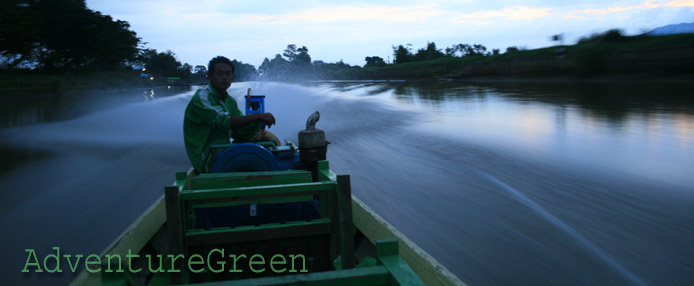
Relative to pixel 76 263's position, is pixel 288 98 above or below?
above

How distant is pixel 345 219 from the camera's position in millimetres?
2654

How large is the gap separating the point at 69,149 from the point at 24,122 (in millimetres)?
7877

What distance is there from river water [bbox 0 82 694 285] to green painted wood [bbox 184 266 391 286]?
1.71 metres

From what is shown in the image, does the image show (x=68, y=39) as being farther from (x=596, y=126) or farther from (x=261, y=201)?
(x=261, y=201)

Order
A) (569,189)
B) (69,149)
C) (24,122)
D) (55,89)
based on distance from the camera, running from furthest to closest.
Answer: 1. (55,89)
2. (24,122)
3. (69,149)
4. (569,189)

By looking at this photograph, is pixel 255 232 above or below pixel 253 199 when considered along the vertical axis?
below

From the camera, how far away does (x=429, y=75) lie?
45.5 meters

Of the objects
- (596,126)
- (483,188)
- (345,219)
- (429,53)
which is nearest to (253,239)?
(345,219)

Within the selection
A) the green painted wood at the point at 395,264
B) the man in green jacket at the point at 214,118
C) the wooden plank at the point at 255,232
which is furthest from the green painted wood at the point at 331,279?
the man in green jacket at the point at 214,118

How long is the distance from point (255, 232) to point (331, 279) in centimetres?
105

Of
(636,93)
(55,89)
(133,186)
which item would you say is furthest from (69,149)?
(55,89)

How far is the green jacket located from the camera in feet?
12.7

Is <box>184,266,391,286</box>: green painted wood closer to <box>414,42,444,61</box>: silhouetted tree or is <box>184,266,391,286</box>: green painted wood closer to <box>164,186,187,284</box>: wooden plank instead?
<box>164,186,187,284</box>: wooden plank

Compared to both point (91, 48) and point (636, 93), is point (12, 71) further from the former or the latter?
point (636, 93)
